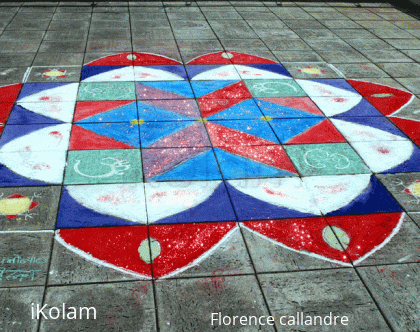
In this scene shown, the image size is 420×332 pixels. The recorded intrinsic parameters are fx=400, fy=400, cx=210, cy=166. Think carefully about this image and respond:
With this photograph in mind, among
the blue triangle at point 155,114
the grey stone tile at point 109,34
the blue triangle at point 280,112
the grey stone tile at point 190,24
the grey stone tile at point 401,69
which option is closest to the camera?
the blue triangle at point 155,114

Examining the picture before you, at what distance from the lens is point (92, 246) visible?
12.2 ft

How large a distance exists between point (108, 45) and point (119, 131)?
345 centimetres

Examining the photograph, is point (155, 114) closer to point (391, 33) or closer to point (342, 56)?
point (342, 56)

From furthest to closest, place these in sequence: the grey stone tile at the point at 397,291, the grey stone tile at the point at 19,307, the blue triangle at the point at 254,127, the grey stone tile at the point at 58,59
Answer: the grey stone tile at the point at 58,59 → the blue triangle at the point at 254,127 → the grey stone tile at the point at 397,291 → the grey stone tile at the point at 19,307

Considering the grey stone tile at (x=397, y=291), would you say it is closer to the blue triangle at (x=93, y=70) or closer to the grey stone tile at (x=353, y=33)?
the blue triangle at (x=93, y=70)

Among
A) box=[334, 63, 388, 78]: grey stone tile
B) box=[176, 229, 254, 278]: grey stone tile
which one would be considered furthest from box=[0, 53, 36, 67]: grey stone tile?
box=[334, 63, 388, 78]: grey stone tile

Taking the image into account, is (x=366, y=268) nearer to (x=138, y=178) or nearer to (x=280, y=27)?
(x=138, y=178)

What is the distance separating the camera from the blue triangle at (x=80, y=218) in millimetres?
3945

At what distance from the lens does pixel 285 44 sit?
8.60m

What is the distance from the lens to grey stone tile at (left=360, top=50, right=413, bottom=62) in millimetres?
8119

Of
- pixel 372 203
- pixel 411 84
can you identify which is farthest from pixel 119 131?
pixel 411 84

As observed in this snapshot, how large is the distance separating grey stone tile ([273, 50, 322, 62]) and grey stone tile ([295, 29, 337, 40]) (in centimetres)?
99

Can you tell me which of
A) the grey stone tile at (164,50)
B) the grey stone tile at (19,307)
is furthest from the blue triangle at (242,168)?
the grey stone tile at (164,50)

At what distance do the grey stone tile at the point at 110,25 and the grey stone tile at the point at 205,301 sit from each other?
7199 mm
